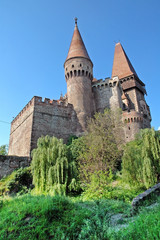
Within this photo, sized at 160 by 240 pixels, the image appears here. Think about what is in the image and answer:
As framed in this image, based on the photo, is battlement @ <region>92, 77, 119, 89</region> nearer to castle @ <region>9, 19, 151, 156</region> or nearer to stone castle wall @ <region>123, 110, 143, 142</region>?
castle @ <region>9, 19, 151, 156</region>

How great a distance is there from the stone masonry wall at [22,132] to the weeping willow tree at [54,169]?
7627 mm

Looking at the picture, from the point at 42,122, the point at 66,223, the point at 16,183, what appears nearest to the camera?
the point at 66,223

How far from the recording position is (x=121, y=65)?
125 feet

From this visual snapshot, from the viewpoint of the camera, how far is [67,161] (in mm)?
12312

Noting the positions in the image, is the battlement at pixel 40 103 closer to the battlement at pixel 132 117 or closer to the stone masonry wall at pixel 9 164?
the battlement at pixel 132 117

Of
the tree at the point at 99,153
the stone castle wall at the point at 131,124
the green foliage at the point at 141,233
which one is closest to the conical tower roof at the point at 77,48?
the stone castle wall at the point at 131,124

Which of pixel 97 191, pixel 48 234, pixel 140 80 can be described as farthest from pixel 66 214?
pixel 140 80

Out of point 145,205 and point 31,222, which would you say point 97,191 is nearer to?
point 145,205

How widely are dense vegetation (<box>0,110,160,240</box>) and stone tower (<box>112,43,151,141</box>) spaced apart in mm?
4776

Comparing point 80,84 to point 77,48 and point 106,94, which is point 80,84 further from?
point 77,48

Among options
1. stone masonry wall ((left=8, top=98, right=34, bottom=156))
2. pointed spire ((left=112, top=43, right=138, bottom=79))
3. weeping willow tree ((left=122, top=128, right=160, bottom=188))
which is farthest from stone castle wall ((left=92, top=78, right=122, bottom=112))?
weeping willow tree ((left=122, top=128, right=160, bottom=188))

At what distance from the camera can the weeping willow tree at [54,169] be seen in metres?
11.5

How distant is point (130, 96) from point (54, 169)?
82.4ft

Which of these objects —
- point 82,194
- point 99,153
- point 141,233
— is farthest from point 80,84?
point 141,233
